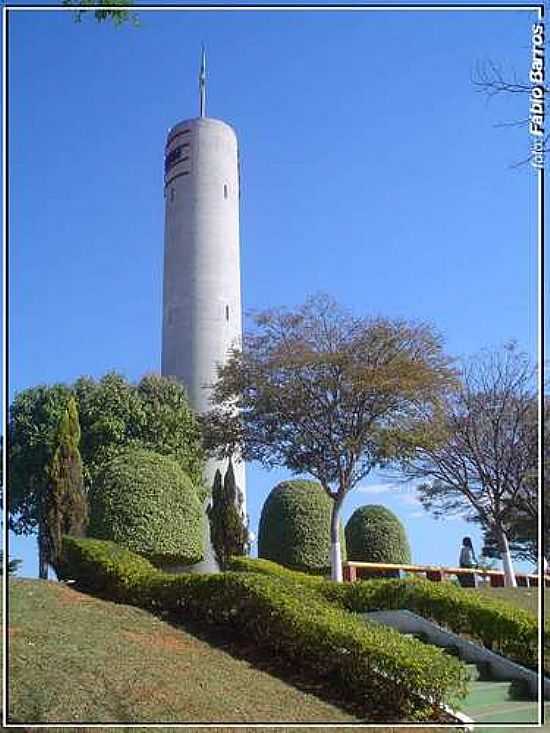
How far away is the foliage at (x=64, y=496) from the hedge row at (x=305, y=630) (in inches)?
38.4

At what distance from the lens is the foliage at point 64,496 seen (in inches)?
480

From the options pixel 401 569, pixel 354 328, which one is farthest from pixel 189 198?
pixel 401 569

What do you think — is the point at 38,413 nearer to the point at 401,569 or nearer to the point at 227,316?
the point at 227,316

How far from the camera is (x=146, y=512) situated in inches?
484

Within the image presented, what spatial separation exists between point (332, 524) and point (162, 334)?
13.5 feet

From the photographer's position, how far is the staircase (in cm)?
796

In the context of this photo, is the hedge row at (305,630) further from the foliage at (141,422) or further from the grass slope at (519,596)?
the foliage at (141,422)

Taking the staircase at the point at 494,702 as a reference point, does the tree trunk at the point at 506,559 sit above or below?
above

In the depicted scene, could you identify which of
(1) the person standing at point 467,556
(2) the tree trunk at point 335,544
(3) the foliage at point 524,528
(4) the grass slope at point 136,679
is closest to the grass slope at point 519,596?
(3) the foliage at point 524,528

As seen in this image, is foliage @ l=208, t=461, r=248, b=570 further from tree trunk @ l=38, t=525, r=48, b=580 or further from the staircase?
the staircase

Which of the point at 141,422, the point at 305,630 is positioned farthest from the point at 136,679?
the point at 141,422

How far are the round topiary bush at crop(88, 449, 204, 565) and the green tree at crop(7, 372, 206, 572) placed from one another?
309 centimetres

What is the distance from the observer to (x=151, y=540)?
1220cm

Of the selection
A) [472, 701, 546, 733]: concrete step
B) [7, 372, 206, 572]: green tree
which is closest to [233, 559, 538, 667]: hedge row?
[472, 701, 546, 733]: concrete step
